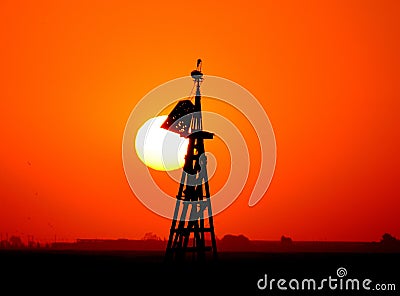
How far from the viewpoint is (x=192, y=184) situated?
44344mm

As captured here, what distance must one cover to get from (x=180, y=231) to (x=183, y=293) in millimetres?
7892

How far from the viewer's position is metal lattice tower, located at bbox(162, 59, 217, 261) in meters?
44.4

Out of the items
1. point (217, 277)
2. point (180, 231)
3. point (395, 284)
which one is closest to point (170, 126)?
point (180, 231)

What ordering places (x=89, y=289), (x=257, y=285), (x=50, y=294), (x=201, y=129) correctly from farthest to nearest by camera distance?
(x=201, y=129) < (x=257, y=285) < (x=89, y=289) < (x=50, y=294)

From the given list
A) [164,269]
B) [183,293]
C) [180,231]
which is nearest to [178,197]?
[180,231]

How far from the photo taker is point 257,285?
42.2 metres

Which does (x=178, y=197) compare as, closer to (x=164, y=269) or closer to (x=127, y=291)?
(x=164, y=269)

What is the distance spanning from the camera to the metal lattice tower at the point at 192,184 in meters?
44.4

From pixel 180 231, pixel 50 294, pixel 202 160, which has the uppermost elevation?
pixel 202 160

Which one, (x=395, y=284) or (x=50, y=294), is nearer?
(x=50, y=294)

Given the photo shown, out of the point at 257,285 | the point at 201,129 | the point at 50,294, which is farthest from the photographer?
the point at 201,129

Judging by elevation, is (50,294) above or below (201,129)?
below

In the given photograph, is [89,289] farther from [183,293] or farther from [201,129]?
[201,129]

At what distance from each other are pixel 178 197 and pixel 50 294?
37.8 ft
